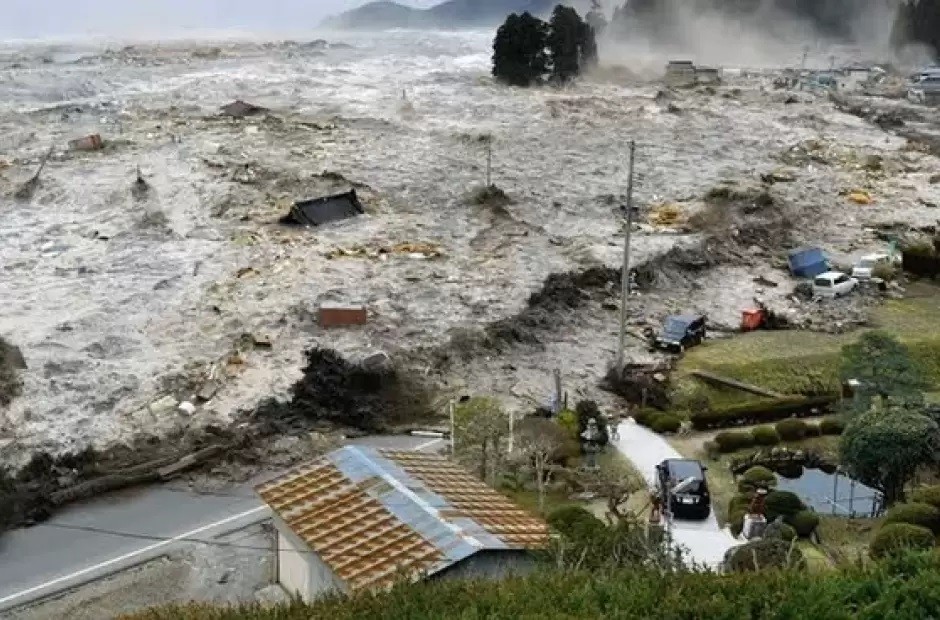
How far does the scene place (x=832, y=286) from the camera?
26.6 m

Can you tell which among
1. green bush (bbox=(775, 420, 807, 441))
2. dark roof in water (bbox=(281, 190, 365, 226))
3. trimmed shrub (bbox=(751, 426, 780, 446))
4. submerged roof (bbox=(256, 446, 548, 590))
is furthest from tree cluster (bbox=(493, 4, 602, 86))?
submerged roof (bbox=(256, 446, 548, 590))

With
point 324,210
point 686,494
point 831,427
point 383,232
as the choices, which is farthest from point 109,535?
point 324,210

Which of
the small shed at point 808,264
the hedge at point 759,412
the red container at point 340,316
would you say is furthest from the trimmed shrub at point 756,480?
the small shed at point 808,264

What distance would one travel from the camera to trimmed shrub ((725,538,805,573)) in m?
12.4

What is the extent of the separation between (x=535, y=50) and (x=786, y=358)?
45.6 metres

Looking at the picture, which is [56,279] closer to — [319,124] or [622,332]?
[622,332]

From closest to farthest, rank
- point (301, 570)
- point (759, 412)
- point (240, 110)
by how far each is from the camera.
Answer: point (301, 570) < point (759, 412) < point (240, 110)

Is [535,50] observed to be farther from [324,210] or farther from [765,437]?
[765,437]

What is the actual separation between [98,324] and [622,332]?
11065mm

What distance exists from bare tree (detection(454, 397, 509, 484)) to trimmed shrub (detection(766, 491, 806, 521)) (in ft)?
13.8

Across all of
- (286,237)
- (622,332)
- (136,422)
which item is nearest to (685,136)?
(286,237)

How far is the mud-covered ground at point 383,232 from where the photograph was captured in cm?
2195

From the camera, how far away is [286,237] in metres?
30.0

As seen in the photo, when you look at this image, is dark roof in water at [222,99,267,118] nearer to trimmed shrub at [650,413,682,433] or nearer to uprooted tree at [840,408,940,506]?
trimmed shrub at [650,413,682,433]
